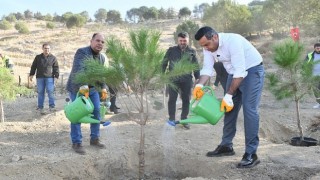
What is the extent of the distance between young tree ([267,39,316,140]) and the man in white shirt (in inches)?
60.3

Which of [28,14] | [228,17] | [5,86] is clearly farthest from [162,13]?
[5,86]

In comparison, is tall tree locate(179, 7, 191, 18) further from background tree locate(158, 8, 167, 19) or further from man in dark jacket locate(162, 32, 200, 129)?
man in dark jacket locate(162, 32, 200, 129)

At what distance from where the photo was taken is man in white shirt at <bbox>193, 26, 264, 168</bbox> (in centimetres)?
413

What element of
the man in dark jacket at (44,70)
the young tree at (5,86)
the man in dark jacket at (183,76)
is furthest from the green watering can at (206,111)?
the man in dark jacket at (44,70)

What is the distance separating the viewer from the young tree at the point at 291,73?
5.80 m

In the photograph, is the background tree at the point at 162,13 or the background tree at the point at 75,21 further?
the background tree at the point at 162,13

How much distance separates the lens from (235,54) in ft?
13.7

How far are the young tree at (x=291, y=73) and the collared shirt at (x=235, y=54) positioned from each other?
62.5 inches

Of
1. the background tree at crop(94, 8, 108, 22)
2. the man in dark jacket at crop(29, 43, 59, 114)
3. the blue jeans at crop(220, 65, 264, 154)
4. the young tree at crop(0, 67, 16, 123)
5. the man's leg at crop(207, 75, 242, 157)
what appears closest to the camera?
the blue jeans at crop(220, 65, 264, 154)

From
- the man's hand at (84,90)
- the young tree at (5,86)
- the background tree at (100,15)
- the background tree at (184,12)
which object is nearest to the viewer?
the man's hand at (84,90)

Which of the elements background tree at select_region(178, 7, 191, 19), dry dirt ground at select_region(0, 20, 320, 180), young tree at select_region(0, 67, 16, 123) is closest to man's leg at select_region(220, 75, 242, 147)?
dry dirt ground at select_region(0, 20, 320, 180)

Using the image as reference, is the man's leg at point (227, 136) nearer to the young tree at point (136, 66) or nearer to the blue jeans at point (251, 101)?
the blue jeans at point (251, 101)

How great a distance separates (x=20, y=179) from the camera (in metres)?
4.15

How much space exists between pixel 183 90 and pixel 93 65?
Result: 2.34 metres
